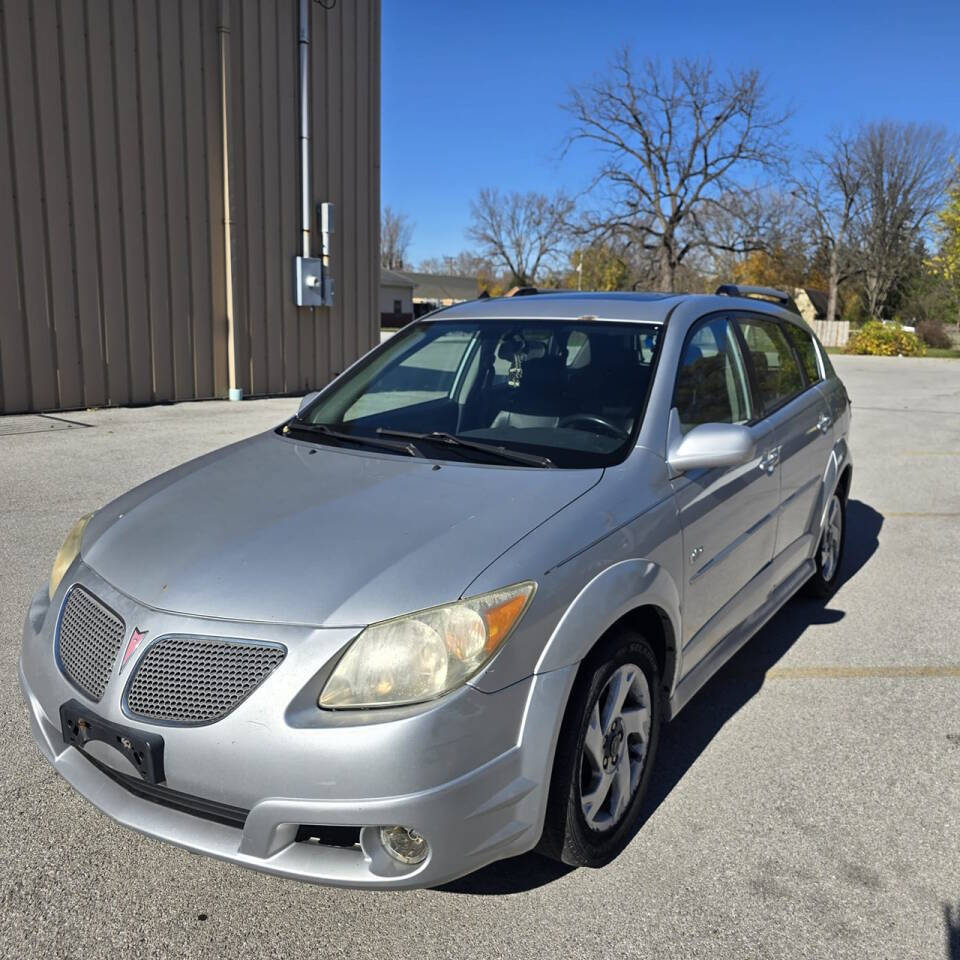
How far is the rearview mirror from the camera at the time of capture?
3072mm

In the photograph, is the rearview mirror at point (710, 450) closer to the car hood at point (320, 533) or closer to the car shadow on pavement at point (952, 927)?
the car hood at point (320, 533)

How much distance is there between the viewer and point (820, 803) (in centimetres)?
310

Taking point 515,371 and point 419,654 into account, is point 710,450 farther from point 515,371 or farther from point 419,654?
point 419,654

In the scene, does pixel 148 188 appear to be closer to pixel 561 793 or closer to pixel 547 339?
pixel 547 339

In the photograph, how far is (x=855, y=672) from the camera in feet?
14.0

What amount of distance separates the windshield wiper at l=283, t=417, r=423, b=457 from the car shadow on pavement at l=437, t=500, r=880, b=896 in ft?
4.58

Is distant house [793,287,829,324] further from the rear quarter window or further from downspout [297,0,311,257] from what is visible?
the rear quarter window

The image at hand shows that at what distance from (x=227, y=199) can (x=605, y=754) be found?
12160 mm

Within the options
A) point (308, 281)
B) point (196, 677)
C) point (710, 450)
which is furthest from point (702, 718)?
point (308, 281)

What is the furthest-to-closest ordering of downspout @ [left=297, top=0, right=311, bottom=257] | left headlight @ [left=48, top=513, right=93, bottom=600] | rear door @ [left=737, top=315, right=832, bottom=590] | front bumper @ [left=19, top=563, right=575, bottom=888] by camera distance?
downspout @ [left=297, top=0, right=311, bottom=257], rear door @ [left=737, top=315, right=832, bottom=590], left headlight @ [left=48, top=513, right=93, bottom=600], front bumper @ [left=19, top=563, right=575, bottom=888]

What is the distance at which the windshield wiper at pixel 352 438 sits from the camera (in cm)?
329

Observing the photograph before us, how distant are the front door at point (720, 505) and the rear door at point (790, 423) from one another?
14cm

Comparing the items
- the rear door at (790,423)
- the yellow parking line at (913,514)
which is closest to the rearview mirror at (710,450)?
the rear door at (790,423)

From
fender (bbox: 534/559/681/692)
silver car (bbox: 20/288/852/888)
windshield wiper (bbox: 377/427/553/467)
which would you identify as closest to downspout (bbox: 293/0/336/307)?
silver car (bbox: 20/288/852/888)
